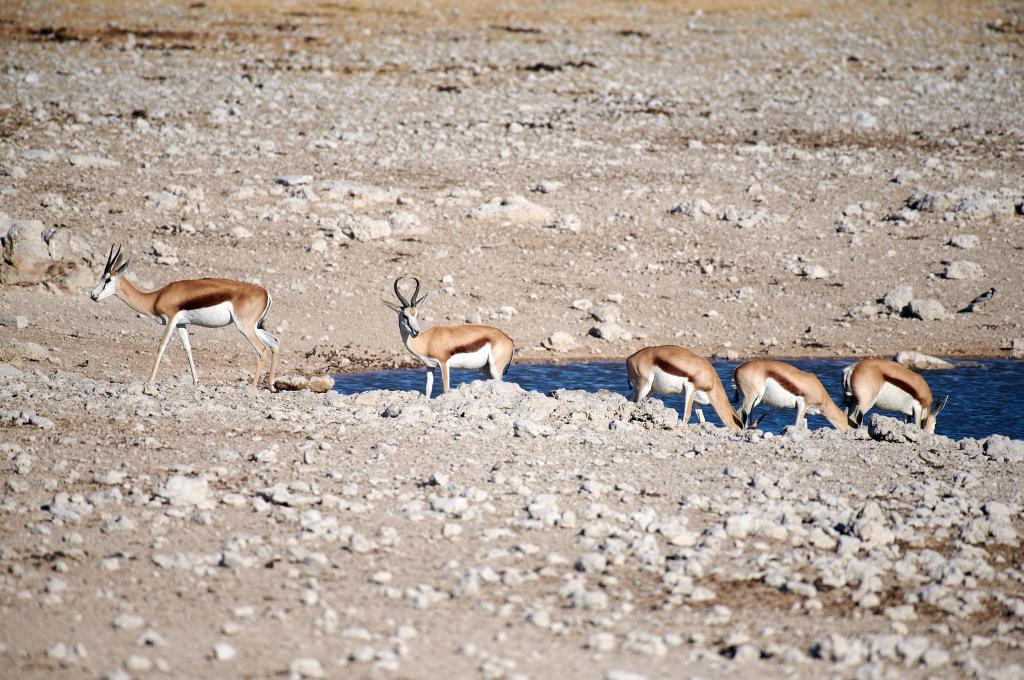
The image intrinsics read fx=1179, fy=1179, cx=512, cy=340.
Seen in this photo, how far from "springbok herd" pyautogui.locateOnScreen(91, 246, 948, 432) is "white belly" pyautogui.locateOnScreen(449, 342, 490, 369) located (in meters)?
0.01

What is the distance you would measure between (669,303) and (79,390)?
7.91 metres

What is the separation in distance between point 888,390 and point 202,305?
23.4 ft

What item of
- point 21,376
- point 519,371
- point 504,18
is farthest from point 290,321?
point 504,18

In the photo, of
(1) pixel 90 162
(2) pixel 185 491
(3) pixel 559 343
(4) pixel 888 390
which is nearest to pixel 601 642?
(2) pixel 185 491

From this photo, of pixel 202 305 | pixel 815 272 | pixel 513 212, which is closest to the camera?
pixel 202 305

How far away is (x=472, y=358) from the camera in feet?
41.1

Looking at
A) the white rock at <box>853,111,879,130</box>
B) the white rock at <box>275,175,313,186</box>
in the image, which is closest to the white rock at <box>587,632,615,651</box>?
the white rock at <box>275,175,313,186</box>

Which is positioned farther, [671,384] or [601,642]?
[671,384]

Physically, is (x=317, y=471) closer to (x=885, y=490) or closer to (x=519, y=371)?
(x=885, y=490)

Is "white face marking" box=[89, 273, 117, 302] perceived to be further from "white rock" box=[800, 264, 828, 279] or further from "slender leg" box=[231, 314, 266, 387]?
"white rock" box=[800, 264, 828, 279]

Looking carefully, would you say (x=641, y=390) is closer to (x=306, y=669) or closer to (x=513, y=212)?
(x=513, y=212)

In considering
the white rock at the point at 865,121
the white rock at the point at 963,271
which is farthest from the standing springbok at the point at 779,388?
the white rock at the point at 865,121

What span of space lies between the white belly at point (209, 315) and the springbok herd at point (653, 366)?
0.4 inches

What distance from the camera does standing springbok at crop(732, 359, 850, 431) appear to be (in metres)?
11.7
